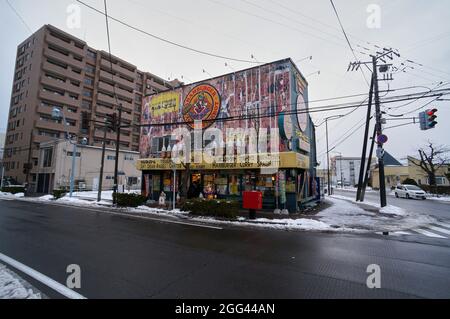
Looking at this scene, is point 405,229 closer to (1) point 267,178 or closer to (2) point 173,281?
(1) point 267,178

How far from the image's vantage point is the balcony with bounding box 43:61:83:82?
138 feet

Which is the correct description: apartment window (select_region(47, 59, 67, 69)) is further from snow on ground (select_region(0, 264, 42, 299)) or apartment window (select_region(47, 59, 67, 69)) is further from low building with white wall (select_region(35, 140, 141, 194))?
snow on ground (select_region(0, 264, 42, 299))

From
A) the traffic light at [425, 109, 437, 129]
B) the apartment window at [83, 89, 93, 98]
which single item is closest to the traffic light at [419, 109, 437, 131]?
the traffic light at [425, 109, 437, 129]

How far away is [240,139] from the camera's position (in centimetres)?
1543

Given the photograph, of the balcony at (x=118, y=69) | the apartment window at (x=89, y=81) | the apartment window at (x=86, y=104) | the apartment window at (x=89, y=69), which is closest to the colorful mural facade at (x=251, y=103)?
the apartment window at (x=86, y=104)

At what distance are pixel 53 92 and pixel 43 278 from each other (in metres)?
53.2

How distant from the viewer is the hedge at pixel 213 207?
1139cm

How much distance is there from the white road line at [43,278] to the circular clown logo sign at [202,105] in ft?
42.8

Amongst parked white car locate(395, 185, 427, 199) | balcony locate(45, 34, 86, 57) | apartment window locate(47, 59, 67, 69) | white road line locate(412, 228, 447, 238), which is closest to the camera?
white road line locate(412, 228, 447, 238)

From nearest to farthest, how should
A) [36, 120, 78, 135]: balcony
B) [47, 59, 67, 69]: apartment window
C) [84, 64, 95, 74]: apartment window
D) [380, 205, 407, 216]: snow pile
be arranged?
[380, 205, 407, 216]: snow pile → [36, 120, 78, 135]: balcony → [47, 59, 67, 69]: apartment window → [84, 64, 95, 74]: apartment window

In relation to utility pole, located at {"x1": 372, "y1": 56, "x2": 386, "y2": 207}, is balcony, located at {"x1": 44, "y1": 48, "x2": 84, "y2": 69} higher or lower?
higher

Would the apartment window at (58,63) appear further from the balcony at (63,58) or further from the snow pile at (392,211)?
the snow pile at (392,211)

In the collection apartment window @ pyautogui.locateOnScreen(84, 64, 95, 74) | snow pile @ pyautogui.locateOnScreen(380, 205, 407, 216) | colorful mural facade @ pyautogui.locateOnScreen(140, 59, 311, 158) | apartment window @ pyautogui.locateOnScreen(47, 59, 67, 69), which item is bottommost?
snow pile @ pyautogui.locateOnScreen(380, 205, 407, 216)

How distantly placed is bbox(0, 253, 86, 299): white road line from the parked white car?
1295 inches
